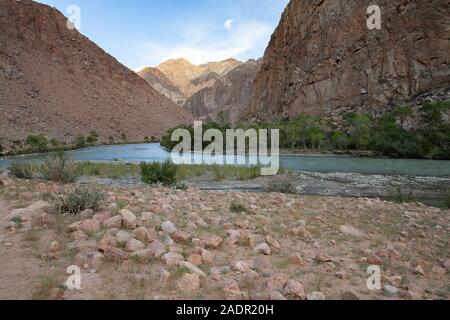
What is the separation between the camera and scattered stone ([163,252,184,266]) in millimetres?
3997

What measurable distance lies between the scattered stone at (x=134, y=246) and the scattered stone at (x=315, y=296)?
2.08 meters

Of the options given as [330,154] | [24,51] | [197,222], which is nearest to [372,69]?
[330,154]

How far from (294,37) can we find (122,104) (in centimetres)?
5588

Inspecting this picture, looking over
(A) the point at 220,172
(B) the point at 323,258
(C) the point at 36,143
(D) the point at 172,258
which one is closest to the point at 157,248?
(D) the point at 172,258

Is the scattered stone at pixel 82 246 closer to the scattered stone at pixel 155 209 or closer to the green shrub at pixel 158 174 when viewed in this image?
the scattered stone at pixel 155 209

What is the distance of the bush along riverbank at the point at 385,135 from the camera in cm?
3944

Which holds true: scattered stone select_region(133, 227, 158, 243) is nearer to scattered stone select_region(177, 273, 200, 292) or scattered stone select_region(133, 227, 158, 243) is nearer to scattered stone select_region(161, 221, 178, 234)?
scattered stone select_region(161, 221, 178, 234)

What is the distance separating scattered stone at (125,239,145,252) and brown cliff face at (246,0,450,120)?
70987 millimetres

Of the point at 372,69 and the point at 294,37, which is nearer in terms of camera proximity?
the point at 372,69

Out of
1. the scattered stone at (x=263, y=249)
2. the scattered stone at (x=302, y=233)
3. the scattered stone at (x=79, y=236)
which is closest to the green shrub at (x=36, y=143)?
the scattered stone at (x=79, y=236)

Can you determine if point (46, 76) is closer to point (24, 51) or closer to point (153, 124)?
point (24, 51)

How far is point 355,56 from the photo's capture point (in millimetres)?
75812

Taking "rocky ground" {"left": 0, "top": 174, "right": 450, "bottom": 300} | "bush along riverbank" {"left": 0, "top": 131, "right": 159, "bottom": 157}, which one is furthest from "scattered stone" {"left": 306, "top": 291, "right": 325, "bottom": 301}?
"bush along riverbank" {"left": 0, "top": 131, "right": 159, "bottom": 157}

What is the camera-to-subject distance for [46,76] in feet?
293
